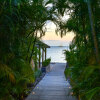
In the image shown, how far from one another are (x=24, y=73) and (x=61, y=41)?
1.21 m

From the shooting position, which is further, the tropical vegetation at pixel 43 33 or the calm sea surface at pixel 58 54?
the calm sea surface at pixel 58 54

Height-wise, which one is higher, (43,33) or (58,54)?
(43,33)

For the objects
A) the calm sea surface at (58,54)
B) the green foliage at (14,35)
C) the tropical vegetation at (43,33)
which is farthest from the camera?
the calm sea surface at (58,54)

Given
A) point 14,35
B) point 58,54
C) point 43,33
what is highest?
point 43,33

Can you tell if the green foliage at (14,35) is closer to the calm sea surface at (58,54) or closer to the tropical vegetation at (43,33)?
the tropical vegetation at (43,33)

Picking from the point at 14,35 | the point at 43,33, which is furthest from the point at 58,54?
the point at 14,35

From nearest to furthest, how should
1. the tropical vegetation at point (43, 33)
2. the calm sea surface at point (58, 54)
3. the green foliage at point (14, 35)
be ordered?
the tropical vegetation at point (43, 33) → the green foliage at point (14, 35) → the calm sea surface at point (58, 54)

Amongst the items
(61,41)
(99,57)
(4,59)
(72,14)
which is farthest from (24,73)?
(99,57)

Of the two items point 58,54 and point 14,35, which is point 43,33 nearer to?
point 14,35

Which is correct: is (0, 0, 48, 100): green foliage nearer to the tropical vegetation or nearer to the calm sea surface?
the tropical vegetation

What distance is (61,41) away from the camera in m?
4.19

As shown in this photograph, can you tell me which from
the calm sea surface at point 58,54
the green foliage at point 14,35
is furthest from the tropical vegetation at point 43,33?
the calm sea surface at point 58,54

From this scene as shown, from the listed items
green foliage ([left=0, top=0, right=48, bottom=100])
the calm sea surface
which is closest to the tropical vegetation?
green foliage ([left=0, top=0, right=48, bottom=100])

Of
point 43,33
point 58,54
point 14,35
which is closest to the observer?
point 14,35
